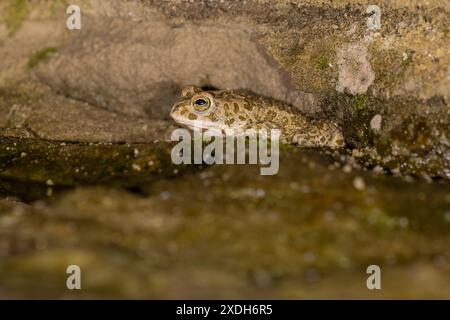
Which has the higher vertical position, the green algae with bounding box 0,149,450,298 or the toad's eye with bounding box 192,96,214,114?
the toad's eye with bounding box 192,96,214,114

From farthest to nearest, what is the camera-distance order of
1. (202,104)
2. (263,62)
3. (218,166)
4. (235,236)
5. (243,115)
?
(263,62), (243,115), (202,104), (218,166), (235,236)

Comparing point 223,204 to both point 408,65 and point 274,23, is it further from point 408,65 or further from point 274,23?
point 274,23

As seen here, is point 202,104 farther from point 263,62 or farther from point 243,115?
point 263,62

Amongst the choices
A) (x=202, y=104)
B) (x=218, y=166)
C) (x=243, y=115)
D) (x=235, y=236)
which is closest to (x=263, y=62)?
(x=243, y=115)

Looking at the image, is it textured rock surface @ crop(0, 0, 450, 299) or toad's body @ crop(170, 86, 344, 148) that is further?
toad's body @ crop(170, 86, 344, 148)

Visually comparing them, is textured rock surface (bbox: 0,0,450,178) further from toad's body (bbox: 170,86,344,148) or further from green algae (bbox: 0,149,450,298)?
green algae (bbox: 0,149,450,298)

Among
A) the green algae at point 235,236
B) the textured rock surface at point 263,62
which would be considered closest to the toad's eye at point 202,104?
the textured rock surface at point 263,62

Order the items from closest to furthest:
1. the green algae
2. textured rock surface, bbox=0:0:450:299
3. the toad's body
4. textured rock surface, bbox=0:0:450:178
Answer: the green algae
textured rock surface, bbox=0:0:450:299
textured rock surface, bbox=0:0:450:178
the toad's body

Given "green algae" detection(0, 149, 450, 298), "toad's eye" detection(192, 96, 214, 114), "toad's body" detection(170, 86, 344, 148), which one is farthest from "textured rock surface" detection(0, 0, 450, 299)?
"toad's eye" detection(192, 96, 214, 114)
